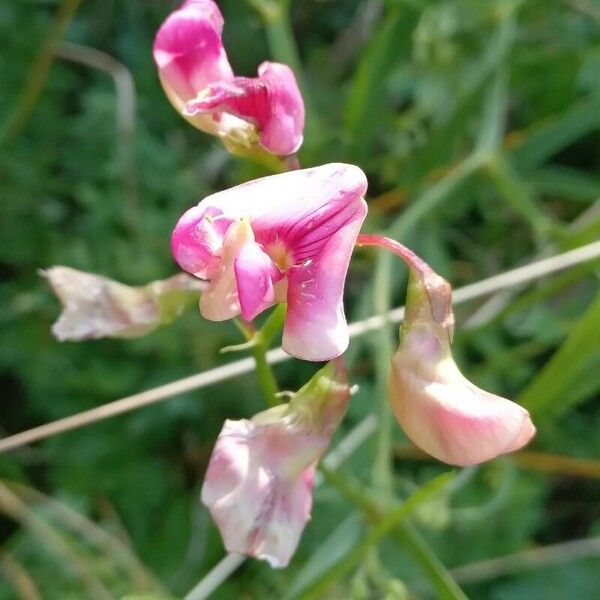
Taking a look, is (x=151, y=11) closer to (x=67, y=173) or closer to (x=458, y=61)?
(x=67, y=173)

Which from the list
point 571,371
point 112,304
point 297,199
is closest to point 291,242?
point 297,199

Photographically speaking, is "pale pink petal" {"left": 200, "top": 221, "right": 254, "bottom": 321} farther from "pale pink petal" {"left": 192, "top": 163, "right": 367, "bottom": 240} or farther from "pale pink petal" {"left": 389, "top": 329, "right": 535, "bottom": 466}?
"pale pink petal" {"left": 389, "top": 329, "right": 535, "bottom": 466}

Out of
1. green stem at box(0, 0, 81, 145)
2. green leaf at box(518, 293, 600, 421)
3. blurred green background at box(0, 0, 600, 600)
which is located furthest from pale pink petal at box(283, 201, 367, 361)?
green stem at box(0, 0, 81, 145)

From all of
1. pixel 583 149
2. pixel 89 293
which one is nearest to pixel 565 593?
pixel 583 149

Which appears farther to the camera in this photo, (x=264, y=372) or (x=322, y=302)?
(x=264, y=372)

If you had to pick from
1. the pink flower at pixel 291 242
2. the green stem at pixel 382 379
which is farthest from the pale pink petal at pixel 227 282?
the green stem at pixel 382 379

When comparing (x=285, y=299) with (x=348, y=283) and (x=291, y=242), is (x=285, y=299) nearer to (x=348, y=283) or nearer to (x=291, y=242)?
(x=291, y=242)

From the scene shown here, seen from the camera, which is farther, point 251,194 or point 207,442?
point 207,442
